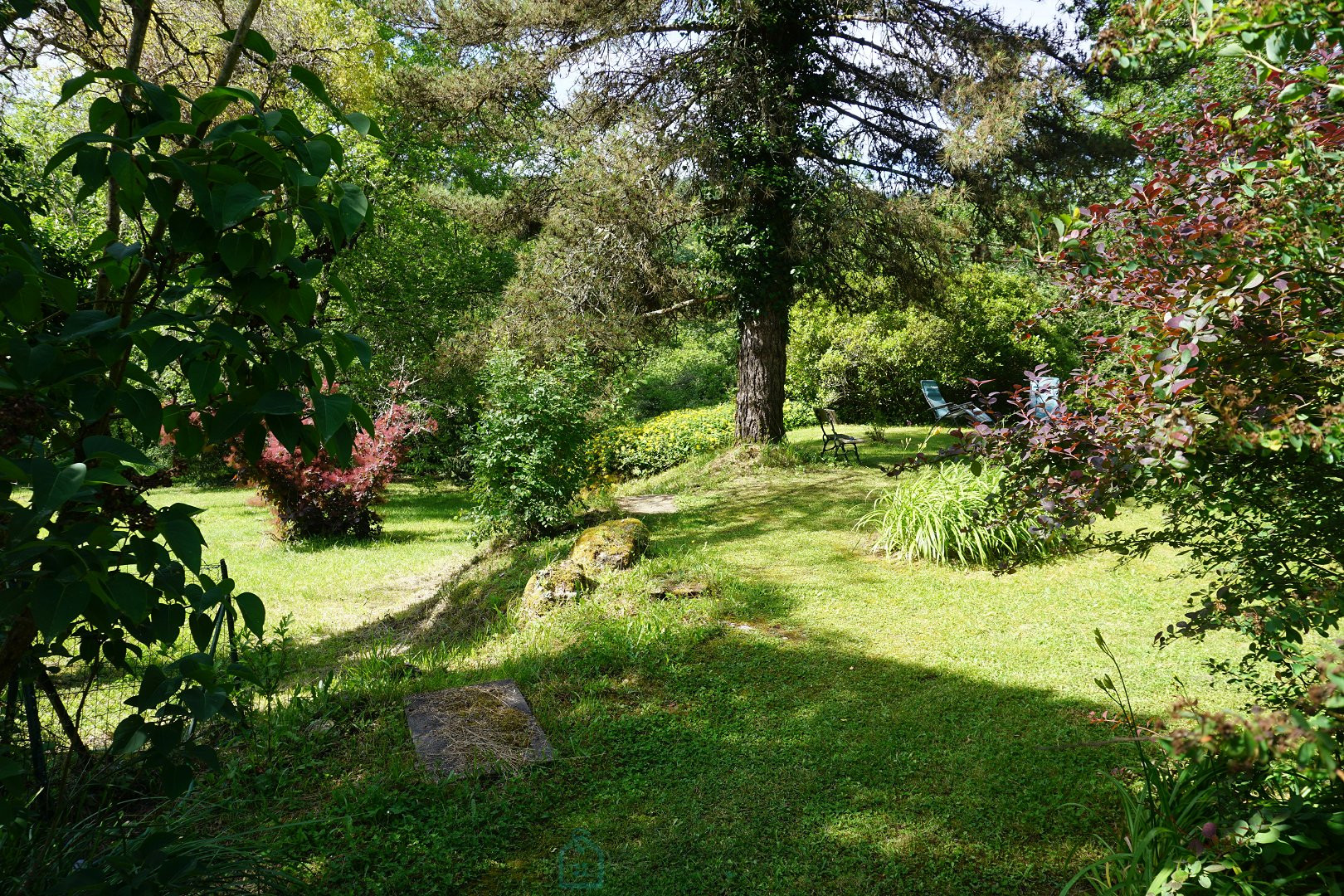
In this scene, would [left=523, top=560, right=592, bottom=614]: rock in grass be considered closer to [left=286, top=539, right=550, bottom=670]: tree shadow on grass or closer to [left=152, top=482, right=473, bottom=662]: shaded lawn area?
[left=286, top=539, right=550, bottom=670]: tree shadow on grass

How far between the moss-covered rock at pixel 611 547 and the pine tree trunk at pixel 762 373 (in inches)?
193

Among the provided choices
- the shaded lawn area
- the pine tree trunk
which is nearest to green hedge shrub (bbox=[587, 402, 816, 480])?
the pine tree trunk

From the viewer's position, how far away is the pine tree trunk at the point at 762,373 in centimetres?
1154

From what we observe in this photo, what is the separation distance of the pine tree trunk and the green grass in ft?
14.9

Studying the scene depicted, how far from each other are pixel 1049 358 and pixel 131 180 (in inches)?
871

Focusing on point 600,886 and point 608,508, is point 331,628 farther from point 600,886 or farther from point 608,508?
point 600,886

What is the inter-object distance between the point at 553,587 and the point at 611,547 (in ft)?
2.43

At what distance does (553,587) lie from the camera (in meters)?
6.23

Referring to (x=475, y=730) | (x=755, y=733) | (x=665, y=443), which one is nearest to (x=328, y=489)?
(x=665, y=443)

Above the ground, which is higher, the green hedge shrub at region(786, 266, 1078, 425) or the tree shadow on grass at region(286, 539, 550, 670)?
the green hedge shrub at region(786, 266, 1078, 425)

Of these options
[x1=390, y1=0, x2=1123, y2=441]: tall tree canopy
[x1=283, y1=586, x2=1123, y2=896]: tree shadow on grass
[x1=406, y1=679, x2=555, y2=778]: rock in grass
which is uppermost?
[x1=390, y1=0, x2=1123, y2=441]: tall tree canopy

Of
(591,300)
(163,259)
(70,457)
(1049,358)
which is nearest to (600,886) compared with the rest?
(70,457)

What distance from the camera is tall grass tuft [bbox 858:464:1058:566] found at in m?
6.68

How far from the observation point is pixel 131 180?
1410mm
